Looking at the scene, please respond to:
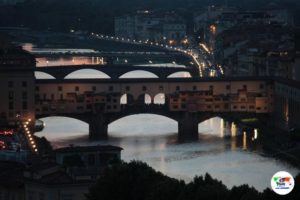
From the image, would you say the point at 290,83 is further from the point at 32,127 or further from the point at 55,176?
the point at 55,176

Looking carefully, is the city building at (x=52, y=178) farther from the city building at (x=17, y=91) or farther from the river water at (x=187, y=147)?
the city building at (x=17, y=91)

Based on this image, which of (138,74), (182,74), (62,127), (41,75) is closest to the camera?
(62,127)

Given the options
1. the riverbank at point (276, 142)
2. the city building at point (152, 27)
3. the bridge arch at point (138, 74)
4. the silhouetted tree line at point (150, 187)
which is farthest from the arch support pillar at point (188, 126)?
the city building at point (152, 27)

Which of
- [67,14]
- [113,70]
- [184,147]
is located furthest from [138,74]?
[67,14]

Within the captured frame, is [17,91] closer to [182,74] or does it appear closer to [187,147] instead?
[187,147]

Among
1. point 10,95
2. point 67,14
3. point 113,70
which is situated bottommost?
point 10,95

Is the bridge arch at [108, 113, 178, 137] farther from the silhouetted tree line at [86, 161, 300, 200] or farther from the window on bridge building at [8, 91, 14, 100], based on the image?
the silhouetted tree line at [86, 161, 300, 200]

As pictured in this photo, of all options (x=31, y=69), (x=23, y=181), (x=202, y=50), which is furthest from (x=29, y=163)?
(x=202, y=50)
